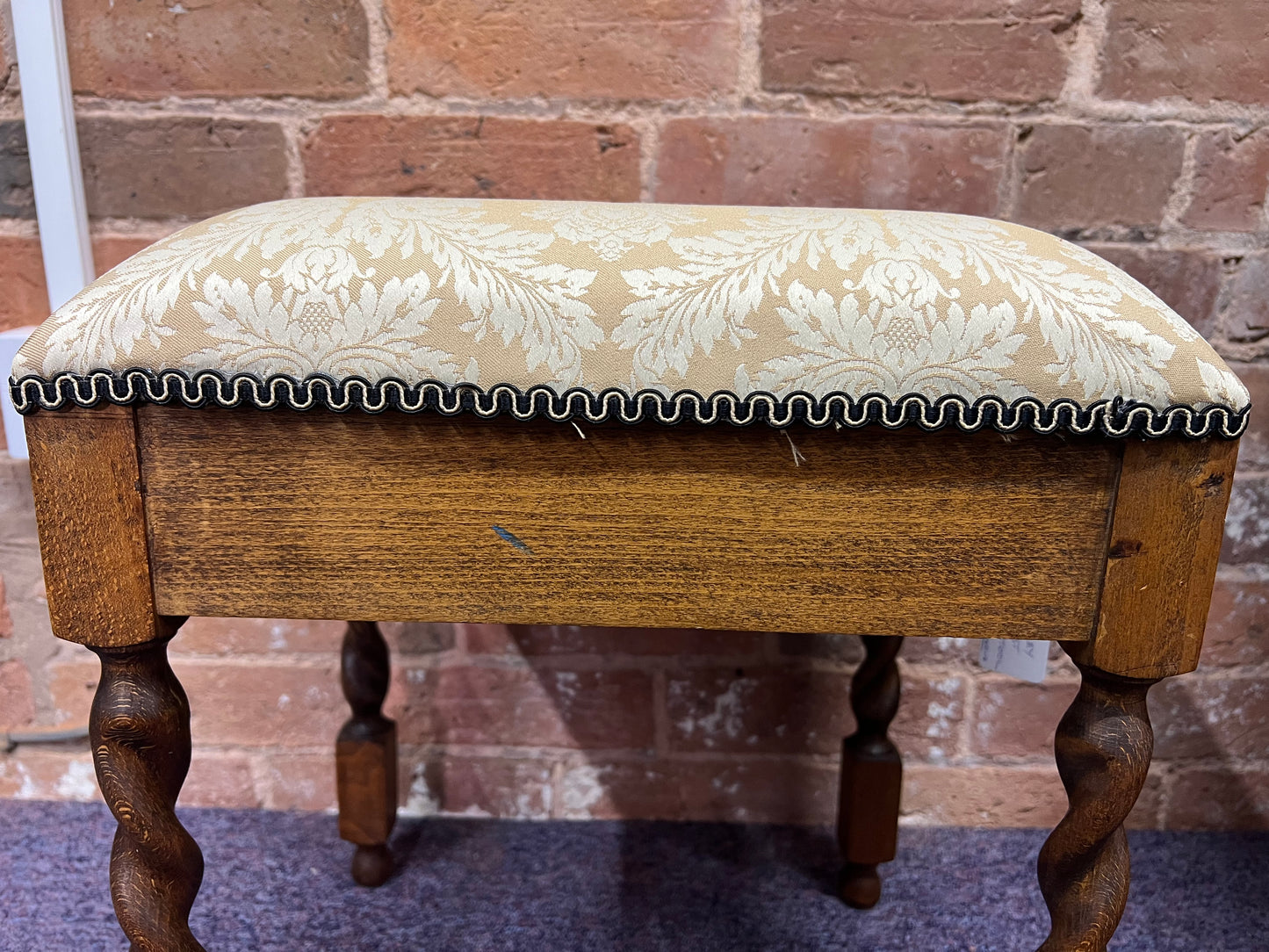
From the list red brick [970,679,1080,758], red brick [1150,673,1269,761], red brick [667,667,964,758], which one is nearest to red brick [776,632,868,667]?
red brick [667,667,964,758]

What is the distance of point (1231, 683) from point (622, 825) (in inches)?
28.2

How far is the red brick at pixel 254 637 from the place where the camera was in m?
1.00

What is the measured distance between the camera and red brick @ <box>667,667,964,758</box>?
1.01m

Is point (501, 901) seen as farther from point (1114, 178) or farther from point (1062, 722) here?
point (1114, 178)

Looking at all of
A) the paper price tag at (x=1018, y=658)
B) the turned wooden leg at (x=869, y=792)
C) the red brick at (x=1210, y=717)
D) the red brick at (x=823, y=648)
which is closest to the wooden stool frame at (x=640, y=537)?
the paper price tag at (x=1018, y=658)

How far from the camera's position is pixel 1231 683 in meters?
0.99

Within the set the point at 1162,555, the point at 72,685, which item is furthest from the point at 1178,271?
the point at 72,685

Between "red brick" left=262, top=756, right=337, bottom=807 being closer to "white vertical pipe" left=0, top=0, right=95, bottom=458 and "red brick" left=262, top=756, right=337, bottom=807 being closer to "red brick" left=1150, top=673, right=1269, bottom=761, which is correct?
"white vertical pipe" left=0, top=0, right=95, bottom=458

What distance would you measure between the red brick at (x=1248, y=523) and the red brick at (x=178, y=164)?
105 cm

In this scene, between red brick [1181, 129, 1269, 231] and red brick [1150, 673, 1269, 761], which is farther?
red brick [1150, 673, 1269, 761]

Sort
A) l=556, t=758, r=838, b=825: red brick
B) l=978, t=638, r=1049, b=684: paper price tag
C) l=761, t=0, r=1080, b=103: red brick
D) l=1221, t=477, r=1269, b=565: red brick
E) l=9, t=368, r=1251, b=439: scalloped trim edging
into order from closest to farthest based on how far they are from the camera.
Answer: l=9, t=368, r=1251, b=439: scalloped trim edging, l=978, t=638, r=1049, b=684: paper price tag, l=761, t=0, r=1080, b=103: red brick, l=1221, t=477, r=1269, b=565: red brick, l=556, t=758, r=838, b=825: red brick

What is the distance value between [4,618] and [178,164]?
22.1 inches

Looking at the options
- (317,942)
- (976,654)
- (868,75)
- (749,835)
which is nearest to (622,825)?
(749,835)

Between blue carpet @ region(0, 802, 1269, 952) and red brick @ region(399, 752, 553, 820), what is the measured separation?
2 cm
